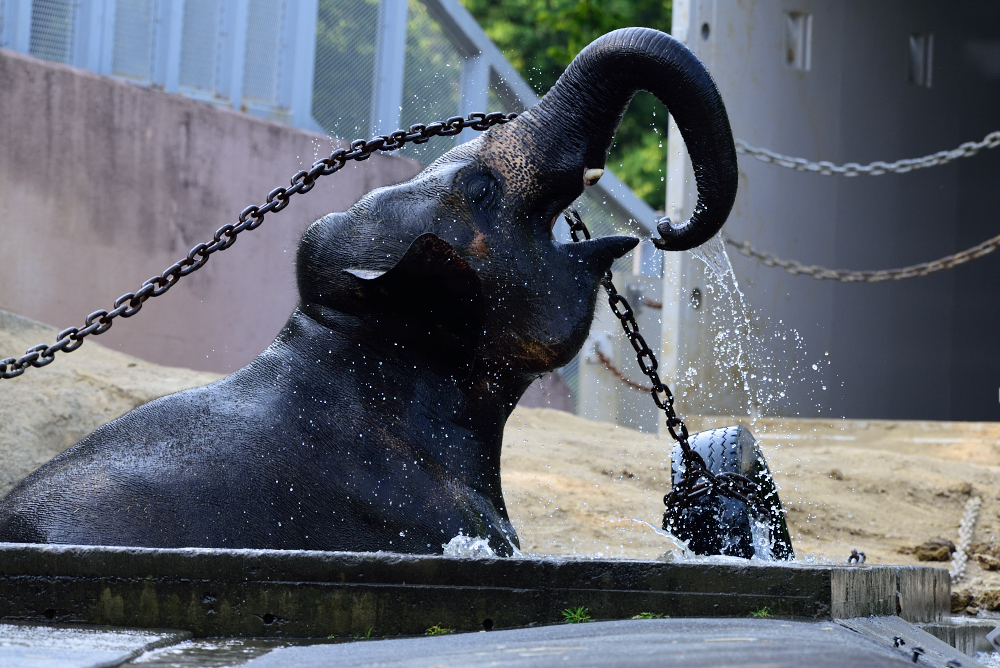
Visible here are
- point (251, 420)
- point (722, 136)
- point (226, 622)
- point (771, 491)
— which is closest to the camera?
point (226, 622)

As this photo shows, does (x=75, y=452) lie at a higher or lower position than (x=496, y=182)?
lower

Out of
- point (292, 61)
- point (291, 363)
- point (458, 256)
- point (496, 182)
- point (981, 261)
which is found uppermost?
point (292, 61)

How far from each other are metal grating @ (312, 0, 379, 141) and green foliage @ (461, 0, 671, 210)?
28.7 ft

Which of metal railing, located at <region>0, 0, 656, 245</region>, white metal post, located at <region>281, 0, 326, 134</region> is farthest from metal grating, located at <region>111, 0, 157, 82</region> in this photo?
white metal post, located at <region>281, 0, 326, 134</region>

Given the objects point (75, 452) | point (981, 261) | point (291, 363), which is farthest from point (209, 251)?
point (981, 261)

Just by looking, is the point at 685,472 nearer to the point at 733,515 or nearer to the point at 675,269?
the point at 733,515

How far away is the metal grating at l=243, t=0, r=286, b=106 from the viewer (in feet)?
34.5

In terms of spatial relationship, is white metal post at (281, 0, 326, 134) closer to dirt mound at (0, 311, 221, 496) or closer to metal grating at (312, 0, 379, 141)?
metal grating at (312, 0, 379, 141)

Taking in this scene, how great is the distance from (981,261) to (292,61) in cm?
805

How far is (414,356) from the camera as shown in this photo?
3250 mm

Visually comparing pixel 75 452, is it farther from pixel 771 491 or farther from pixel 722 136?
pixel 771 491

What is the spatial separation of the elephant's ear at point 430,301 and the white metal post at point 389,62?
8298 millimetres

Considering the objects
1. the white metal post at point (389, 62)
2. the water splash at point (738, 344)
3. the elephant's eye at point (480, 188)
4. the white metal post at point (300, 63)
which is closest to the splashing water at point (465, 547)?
the elephant's eye at point (480, 188)

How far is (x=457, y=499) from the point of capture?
316 centimetres
